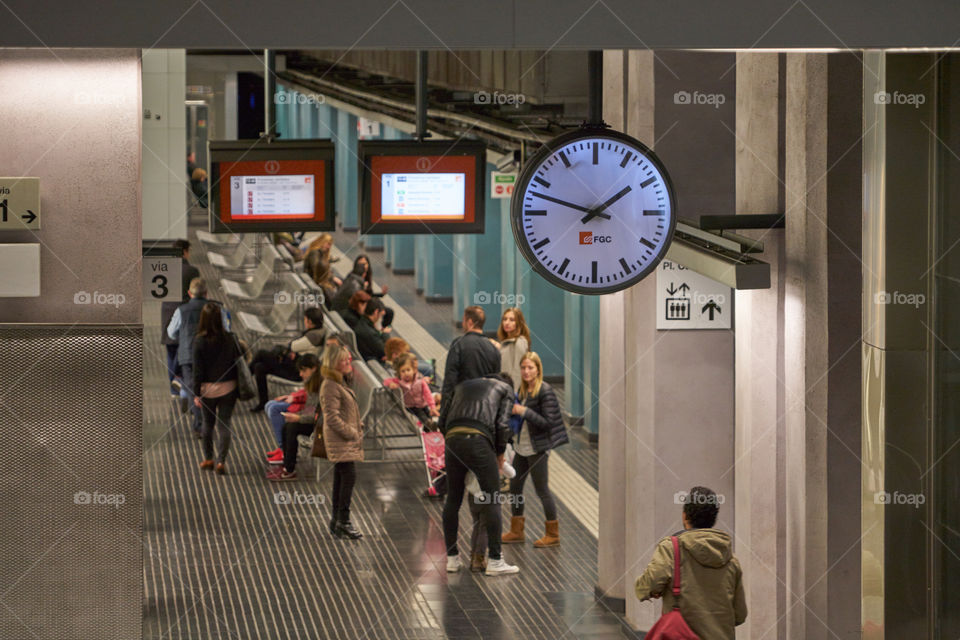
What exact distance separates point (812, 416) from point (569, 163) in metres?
1.71

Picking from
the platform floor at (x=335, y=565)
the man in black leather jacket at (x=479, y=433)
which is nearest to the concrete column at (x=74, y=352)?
the platform floor at (x=335, y=565)

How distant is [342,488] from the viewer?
1022 cm

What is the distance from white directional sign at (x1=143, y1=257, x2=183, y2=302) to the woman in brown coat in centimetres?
139

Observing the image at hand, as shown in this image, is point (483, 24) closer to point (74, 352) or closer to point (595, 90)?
point (595, 90)

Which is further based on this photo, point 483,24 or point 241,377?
point 241,377

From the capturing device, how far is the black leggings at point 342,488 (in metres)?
10.1

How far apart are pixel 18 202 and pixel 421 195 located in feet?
12.4

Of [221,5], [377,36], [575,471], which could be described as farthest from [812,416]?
[575,471]

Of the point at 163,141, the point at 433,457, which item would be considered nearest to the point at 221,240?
the point at 163,141

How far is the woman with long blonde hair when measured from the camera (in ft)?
36.8

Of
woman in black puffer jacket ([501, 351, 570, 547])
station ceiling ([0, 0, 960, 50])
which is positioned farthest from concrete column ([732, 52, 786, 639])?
woman in black puffer jacket ([501, 351, 570, 547])

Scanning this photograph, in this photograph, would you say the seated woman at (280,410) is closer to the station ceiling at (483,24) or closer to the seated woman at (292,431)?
the seated woman at (292,431)

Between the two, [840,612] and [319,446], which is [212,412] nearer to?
[319,446]

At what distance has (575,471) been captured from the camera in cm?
1279
